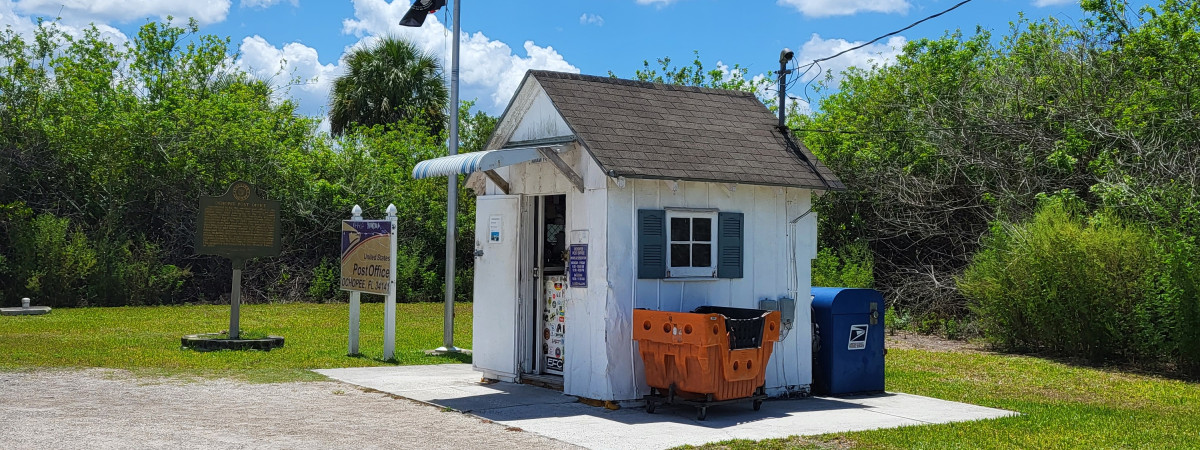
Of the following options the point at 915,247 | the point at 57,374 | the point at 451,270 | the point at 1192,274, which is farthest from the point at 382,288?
the point at 915,247

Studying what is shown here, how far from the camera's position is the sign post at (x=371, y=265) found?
13547 mm

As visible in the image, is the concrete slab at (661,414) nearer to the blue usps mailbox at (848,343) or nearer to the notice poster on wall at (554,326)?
the blue usps mailbox at (848,343)

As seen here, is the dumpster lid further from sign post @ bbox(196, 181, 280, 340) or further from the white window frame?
sign post @ bbox(196, 181, 280, 340)

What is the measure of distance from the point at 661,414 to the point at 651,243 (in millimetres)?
1583

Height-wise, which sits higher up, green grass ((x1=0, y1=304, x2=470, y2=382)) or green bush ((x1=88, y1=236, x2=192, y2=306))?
green bush ((x1=88, y1=236, x2=192, y2=306))

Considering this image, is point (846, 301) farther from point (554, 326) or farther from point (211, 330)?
point (211, 330)

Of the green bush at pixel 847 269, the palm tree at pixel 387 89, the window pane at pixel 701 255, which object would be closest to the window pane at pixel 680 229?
the window pane at pixel 701 255

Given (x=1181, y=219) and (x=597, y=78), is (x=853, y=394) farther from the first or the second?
(x=1181, y=219)

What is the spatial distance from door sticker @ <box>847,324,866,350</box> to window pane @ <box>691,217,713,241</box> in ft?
6.56

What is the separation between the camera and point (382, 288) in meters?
13.5

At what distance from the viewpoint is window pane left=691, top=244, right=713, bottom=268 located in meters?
10.2

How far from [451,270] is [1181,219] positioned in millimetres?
9427

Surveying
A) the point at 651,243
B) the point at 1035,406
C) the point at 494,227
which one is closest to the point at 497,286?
the point at 494,227

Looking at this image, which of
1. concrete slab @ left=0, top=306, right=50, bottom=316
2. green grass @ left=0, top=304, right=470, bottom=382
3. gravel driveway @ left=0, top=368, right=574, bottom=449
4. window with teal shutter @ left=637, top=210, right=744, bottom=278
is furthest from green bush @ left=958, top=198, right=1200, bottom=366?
concrete slab @ left=0, top=306, right=50, bottom=316
